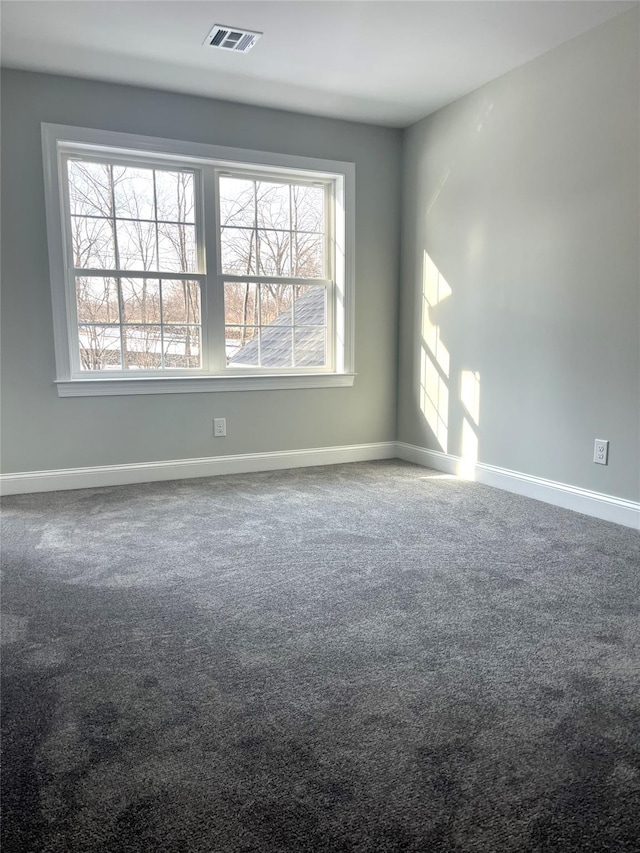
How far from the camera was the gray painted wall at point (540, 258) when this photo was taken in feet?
9.95

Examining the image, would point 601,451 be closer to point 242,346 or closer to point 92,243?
point 242,346

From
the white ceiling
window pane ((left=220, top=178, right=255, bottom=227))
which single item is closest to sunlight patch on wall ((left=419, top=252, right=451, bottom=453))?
the white ceiling

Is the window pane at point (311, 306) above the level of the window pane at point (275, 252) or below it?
below

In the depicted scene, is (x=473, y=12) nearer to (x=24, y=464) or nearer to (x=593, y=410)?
(x=593, y=410)

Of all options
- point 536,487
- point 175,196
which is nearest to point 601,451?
point 536,487

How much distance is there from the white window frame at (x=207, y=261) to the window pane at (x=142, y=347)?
8cm

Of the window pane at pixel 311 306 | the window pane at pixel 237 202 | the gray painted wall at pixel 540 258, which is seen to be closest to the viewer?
the gray painted wall at pixel 540 258

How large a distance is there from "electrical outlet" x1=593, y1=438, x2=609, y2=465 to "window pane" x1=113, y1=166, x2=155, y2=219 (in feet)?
10.4

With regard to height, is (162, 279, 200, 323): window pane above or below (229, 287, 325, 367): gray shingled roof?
above

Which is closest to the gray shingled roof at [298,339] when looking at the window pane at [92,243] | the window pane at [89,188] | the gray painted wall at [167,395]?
the gray painted wall at [167,395]

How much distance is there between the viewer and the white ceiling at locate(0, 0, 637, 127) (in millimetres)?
2879

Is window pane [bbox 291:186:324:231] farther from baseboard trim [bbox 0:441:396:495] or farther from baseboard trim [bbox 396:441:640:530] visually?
baseboard trim [bbox 396:441:640:530]

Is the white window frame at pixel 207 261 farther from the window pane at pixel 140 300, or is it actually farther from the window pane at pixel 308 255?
the window pane at pixel 140 300

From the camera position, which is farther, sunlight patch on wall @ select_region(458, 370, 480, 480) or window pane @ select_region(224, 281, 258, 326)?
window pane @ select_region(224, 281, 258, 326)
